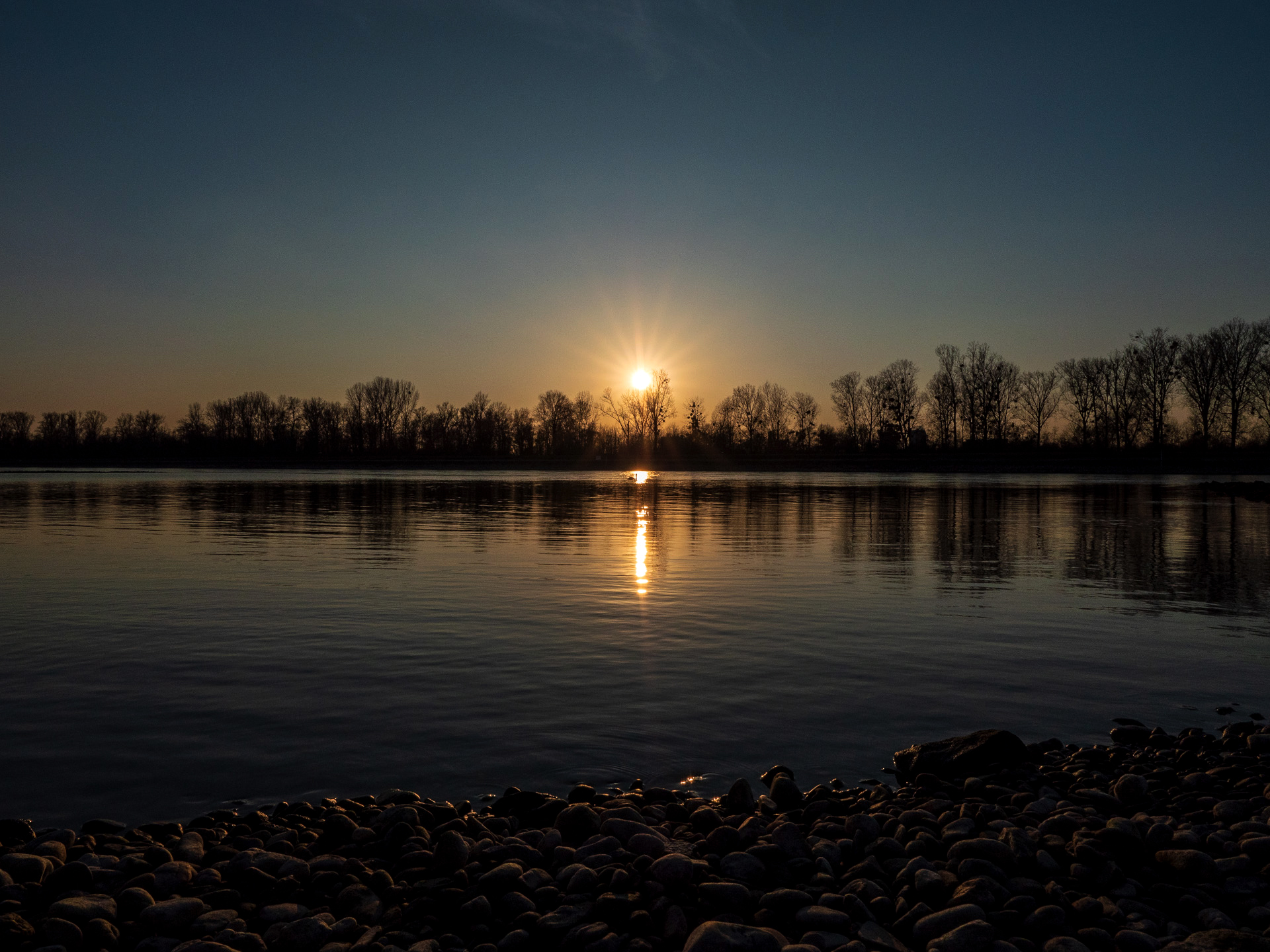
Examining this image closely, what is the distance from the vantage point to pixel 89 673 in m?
10.2

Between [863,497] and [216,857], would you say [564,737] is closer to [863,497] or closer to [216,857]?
[216,857]

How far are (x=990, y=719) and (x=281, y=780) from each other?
6.85 m

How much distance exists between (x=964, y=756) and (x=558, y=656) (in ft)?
18.2

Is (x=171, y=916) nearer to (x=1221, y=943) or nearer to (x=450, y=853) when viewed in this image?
(x=450, y=853)

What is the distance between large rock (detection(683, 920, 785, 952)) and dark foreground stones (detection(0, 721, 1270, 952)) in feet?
0.04

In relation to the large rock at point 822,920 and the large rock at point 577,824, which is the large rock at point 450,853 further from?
the large rock at point 822,920

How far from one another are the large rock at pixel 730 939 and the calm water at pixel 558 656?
261cm

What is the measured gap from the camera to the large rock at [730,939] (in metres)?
4.39

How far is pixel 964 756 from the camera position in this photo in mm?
7242

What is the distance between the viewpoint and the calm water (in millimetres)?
7531

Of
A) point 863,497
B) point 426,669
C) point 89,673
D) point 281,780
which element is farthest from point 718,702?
point 863,497

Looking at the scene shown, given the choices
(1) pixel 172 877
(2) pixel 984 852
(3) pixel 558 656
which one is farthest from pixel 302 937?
(3) pixel 558 656

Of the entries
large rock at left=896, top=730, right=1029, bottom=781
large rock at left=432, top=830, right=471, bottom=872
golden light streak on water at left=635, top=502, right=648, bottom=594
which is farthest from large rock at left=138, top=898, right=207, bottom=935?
golden light streak on water at left=635, top=502, right=648, bottom=594

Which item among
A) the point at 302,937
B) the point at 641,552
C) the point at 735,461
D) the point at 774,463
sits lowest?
the point at 302,937
